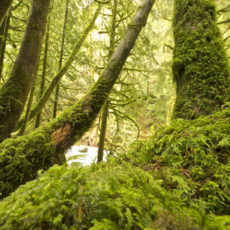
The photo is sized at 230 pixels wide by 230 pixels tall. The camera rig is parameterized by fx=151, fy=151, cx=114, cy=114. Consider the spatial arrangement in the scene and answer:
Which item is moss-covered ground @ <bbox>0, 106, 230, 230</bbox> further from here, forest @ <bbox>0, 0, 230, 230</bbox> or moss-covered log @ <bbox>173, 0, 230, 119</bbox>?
moss-covered log @ <bbox>173, 0, 230, 119</bbox>

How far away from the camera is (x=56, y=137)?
2959 mm

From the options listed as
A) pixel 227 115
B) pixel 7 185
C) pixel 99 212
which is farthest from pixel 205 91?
pixel 7 185

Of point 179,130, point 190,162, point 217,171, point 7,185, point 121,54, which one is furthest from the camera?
point 121,54

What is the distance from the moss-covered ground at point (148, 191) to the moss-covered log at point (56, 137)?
65.3 inches

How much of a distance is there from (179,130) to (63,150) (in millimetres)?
2256

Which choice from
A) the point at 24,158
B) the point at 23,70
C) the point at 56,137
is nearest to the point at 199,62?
the point at 56,137

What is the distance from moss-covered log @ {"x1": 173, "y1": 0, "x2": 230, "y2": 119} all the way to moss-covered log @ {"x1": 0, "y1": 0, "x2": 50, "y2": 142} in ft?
9.66

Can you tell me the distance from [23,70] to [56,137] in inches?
65.7

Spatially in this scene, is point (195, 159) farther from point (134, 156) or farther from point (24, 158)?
point (24, 158)

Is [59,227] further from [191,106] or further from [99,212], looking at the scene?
[191,106]

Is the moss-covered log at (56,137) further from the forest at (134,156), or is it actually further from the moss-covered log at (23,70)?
the moss-covered log at (23,70)

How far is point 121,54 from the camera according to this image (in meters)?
3.70

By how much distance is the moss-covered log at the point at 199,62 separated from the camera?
2369mm

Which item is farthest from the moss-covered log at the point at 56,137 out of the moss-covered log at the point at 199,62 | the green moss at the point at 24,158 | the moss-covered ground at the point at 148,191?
the moss-covered ground at the point at 148,191
